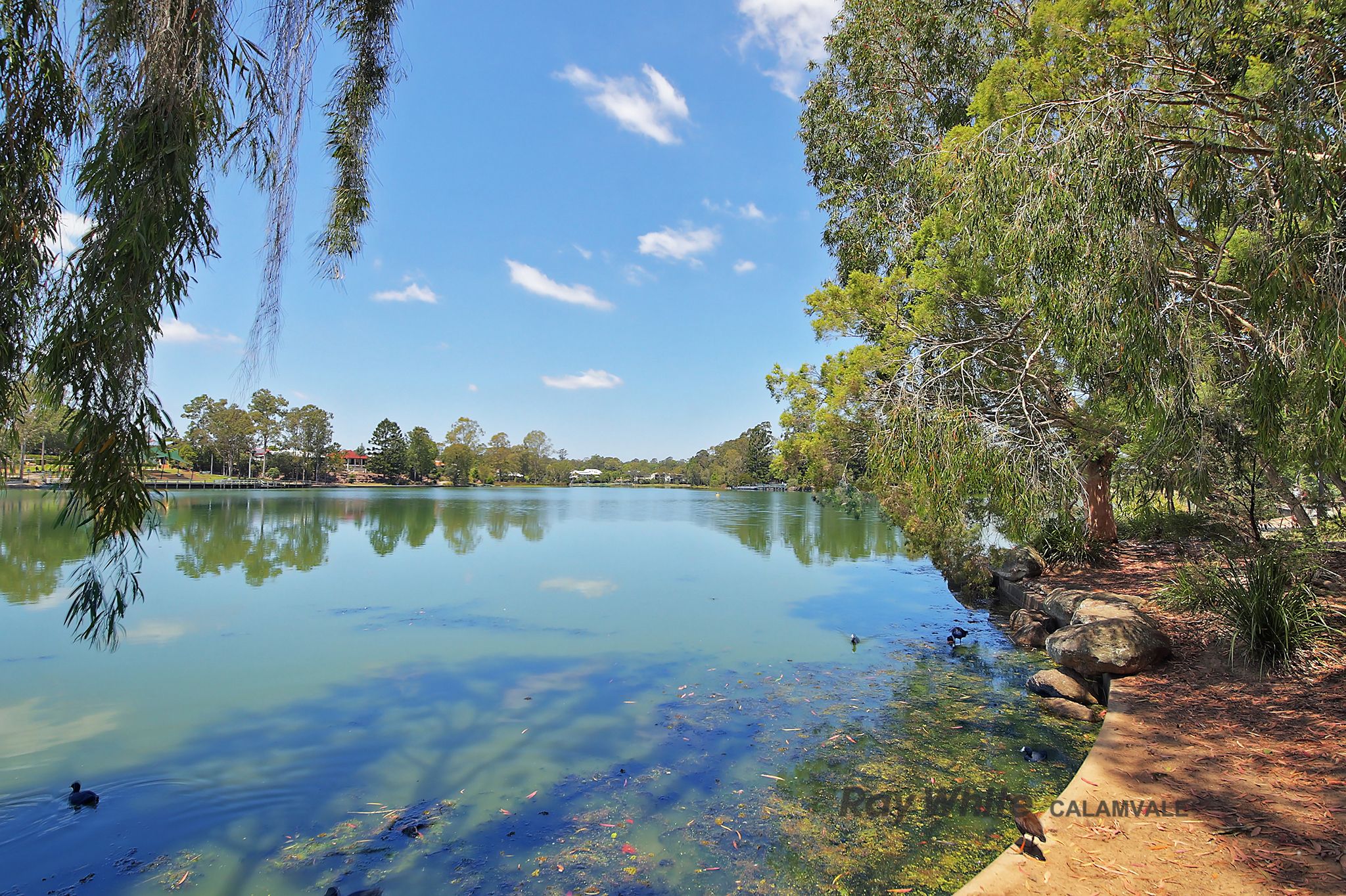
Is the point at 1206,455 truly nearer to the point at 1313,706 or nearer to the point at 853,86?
the point at 1313,706

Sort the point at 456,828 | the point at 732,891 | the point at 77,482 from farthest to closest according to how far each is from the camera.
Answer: the point at 456,828
the point at 732,891
the point at 77,482

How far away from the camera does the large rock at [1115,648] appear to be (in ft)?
18.4

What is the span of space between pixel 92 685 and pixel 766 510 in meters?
30.8

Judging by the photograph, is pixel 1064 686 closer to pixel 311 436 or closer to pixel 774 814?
pixel 774 814

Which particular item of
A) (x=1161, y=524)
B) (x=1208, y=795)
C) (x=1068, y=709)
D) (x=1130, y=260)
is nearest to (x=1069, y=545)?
(x=1161, y=524)

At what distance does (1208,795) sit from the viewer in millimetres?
3340

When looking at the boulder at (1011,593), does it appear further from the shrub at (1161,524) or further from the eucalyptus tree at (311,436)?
the eucalyptus tree at (311,436)

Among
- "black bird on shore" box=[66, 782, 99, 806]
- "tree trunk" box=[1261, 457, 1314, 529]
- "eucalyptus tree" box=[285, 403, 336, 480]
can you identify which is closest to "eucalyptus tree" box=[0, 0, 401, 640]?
"black bird on shore" box=[66, 782, 99, 806]

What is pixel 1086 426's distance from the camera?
797cm

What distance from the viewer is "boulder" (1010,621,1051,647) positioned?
26.0 ft

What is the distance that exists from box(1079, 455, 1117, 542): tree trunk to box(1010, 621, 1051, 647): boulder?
277 centimetres

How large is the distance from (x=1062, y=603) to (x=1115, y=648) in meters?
2.37

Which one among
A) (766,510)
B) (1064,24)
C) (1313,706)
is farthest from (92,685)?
(766,510)

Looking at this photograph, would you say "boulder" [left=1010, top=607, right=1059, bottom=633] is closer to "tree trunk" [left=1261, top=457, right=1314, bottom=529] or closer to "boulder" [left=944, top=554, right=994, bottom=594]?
"boulder" [left=944, top=554, right=994, bottom=594]
